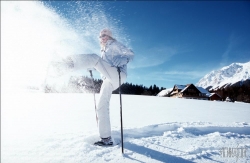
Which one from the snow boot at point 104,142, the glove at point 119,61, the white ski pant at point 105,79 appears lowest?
the snow boot at point 104,142

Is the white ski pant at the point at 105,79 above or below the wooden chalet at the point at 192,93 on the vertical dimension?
below

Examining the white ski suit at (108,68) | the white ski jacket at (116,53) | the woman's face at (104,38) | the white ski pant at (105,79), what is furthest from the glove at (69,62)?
the woman's face at (104,38)

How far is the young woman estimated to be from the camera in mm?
2344

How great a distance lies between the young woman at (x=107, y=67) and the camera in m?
2.34

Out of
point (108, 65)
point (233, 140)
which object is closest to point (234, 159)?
point (233, 140)

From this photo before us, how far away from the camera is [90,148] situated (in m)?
2.19

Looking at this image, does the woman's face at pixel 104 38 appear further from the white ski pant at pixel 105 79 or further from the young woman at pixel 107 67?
the white ski pant at pixel 105 79

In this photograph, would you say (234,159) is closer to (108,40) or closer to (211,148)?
(211,148)

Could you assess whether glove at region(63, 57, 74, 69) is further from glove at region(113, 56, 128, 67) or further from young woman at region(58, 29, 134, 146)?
glove at region(113, 56, 128, 67)

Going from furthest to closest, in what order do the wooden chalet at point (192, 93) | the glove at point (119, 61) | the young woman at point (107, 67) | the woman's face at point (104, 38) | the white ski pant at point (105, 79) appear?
the wooden chalet at point (192, 93)
the woman's face at point (104, 38)
the glove at point (119, 61)
the young woman at point (107, 67)
the white ski pant at point (105, 79)

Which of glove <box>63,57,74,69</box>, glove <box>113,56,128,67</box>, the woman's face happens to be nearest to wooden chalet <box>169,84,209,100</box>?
the woman's face

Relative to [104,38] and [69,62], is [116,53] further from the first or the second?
[69,62]

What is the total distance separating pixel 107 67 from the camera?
2.47 meters

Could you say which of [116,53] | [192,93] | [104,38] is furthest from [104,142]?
[192,93]
